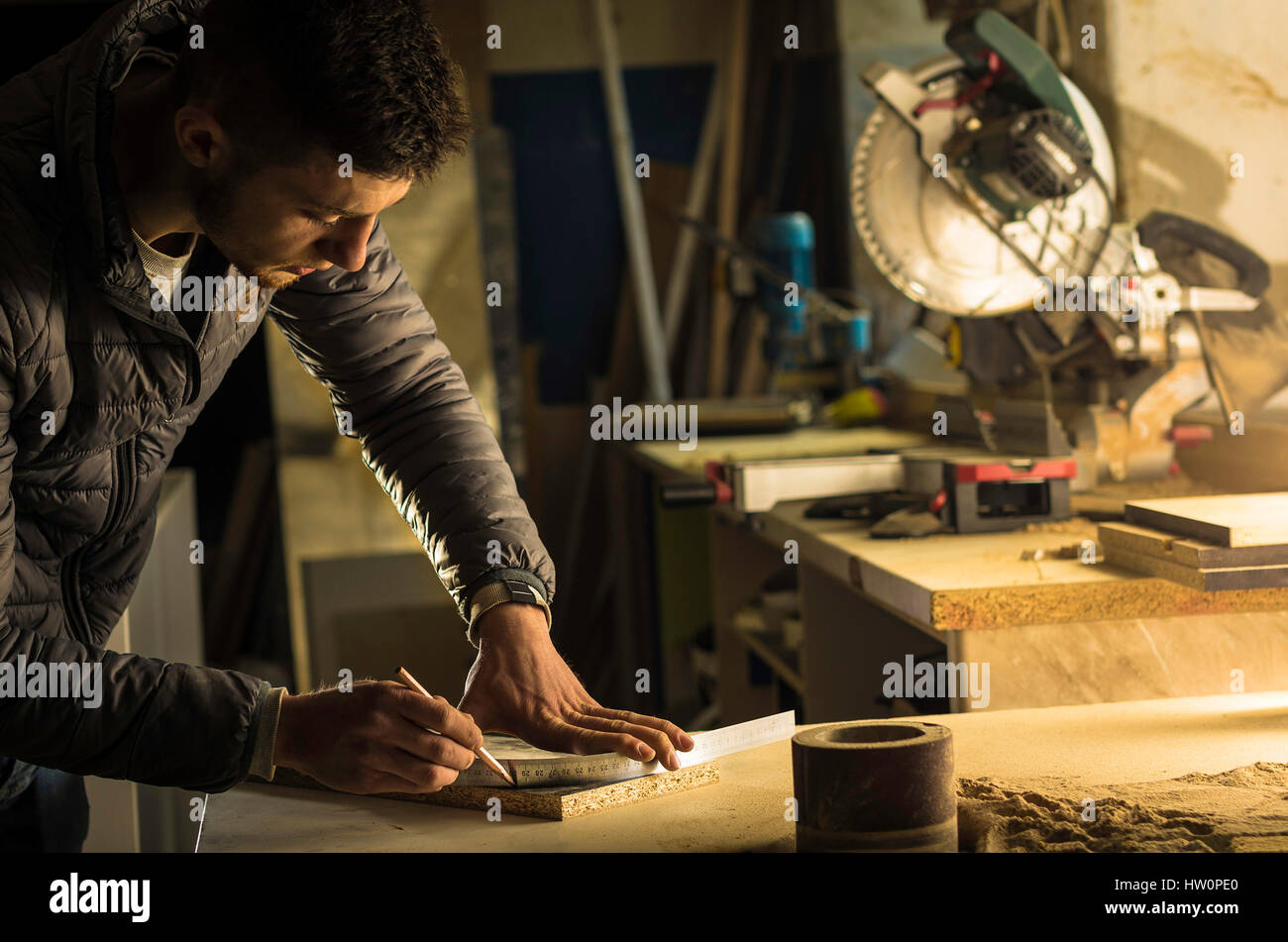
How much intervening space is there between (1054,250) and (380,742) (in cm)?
142

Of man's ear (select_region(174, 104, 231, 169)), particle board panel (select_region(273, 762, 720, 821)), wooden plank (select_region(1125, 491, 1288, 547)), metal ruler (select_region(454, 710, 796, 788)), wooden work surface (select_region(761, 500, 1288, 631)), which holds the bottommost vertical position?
particle board panel (select_region(273, 762, 720, 821))

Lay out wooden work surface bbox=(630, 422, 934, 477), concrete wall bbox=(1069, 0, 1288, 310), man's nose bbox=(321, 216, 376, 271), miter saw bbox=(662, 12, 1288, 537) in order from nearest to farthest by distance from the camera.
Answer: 1. man's nose bbox=(321, 216, 376, 271)
2. miter saw bbox=(662, 12, 1288, 537)
3. concrete wall bbox=(1069, 0, 1288, 310)
4. wooden work surface bbox=(630, 422, 934, 477)

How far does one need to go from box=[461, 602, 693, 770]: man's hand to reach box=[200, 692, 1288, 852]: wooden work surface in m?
0.07

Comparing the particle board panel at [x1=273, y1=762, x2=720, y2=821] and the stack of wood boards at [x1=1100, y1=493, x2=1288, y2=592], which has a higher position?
the stack of wood boards at [x1=1100, y1=493, x2=1288, y2=592]

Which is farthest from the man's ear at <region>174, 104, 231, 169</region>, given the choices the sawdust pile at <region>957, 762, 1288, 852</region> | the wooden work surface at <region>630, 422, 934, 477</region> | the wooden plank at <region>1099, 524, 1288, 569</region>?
the wooden work surface at <region>630, 422, 934, 477</region>

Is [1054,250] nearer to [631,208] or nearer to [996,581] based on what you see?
[996,581]

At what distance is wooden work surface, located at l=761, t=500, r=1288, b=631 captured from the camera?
1.33 meters

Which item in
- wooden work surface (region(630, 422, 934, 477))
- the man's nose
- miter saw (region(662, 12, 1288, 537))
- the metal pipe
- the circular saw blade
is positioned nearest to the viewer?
the man's nose

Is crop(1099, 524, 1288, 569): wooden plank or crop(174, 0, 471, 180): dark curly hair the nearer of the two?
crop(174, 0, 471, 180): dark curly hair

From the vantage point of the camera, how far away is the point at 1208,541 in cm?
127

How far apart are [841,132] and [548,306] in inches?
49.4

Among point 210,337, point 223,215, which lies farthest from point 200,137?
point 210,337

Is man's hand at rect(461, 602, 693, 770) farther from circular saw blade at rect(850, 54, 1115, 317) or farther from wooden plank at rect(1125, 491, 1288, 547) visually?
circular saw blade at rect(850, 54, 1115, 317)
